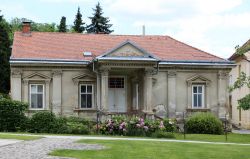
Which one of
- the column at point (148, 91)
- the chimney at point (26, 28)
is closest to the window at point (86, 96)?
the column at point (148, 91)

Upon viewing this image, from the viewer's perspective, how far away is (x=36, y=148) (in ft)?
57.1

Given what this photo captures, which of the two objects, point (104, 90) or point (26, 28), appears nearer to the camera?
point (104, 90)

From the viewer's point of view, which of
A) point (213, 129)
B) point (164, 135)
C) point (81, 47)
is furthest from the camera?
point (81, 47)

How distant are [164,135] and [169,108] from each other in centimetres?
826

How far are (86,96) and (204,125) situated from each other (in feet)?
25.8

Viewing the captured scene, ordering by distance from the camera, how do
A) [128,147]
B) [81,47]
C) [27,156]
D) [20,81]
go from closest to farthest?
1. [27,156]
2. [128,147]
3. [20,81]
4. [81,47]

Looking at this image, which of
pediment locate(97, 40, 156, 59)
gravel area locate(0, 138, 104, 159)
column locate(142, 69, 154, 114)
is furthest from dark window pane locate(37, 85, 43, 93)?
gravel area locate(0, 138, 104, 159)

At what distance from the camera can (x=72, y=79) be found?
34375 mm

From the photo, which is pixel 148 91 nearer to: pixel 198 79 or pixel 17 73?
pixel 198 79

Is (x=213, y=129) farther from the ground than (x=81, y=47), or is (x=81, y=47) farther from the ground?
(x=81, y=47)

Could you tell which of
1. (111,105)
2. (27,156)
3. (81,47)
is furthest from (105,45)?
(27,156)

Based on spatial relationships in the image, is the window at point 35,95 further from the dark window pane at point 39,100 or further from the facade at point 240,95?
the facade at point 240,95

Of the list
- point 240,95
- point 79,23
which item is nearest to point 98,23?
point 79,23

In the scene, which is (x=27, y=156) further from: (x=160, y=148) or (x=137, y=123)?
(x=137, y=123)
